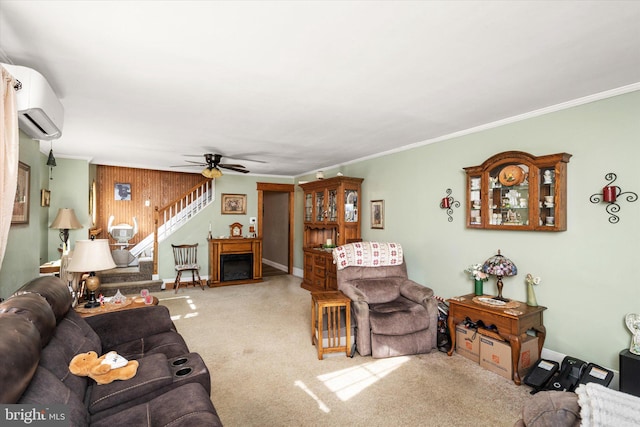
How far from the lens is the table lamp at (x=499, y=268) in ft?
10.0

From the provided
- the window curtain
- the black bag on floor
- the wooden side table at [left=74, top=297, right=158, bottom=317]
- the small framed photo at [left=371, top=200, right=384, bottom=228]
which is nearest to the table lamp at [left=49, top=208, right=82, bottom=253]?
the wooden side table at [left=74, top=297, right=158, bottom=317]

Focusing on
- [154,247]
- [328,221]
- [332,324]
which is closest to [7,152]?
[332,324]

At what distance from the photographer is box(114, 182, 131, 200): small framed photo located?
23.8 feet

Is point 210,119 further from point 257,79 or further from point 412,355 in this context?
point 412,355

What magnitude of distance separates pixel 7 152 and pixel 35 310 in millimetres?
885

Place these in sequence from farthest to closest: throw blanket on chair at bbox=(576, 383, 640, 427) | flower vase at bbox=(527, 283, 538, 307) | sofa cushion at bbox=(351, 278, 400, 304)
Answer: sofa cushion at bbox=(351, 278, 400, 304), flower vase at bbox=(527, 283, 538, 307), throw blanket on chair at bbox=(576, 383, 640, 427)

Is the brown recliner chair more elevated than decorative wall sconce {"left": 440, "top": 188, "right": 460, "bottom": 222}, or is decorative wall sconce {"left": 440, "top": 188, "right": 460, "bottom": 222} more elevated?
decorative wall sconce {"left": 440, "top": 188, "right": 460, "bottom": 222}

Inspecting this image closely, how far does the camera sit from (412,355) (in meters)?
3.23

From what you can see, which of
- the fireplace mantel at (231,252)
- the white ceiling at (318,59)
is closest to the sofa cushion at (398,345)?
the white ceiling at (318,59)

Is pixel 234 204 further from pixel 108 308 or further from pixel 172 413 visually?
pixel 172 413

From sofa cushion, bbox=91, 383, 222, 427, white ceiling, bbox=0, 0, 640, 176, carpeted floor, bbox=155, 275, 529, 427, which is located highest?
white ceiling, bbox=0, 0, 640, 176

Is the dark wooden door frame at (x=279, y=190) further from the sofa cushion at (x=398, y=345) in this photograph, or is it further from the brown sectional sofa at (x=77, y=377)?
the brown sectional sofa at (x=77, y=377)

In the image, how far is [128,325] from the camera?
255 cm

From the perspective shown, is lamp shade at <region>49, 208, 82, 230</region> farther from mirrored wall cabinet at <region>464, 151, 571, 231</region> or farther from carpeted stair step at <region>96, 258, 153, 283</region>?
mirrored wall cabinet at <region>464, 151, 571, 231</region>
